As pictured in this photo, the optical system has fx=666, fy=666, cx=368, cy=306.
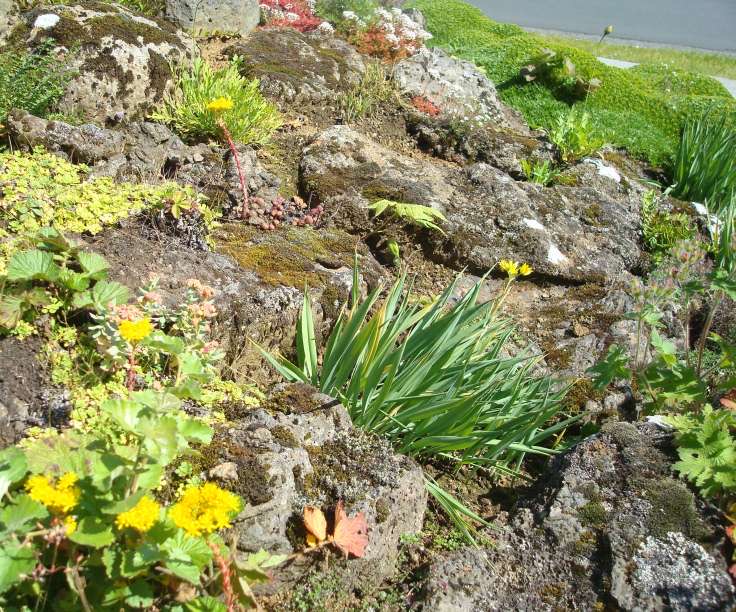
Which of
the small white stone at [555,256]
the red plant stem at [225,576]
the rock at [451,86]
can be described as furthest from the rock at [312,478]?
the rock at [451,86]

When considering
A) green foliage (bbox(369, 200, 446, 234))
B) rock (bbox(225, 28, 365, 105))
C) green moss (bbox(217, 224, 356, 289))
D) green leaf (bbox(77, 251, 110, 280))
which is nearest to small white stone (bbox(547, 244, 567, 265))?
green foliage (bbox(369, 200, 446, 234))

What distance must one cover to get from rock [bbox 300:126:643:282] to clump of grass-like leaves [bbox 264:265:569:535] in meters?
1.43

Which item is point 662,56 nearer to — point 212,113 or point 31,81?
point 212,113

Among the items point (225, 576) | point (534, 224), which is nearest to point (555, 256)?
point (534, 224)

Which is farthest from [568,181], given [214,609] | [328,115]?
[214,609]

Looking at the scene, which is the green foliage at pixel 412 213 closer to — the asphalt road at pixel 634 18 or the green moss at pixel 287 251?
the green moss at pixel 287 251

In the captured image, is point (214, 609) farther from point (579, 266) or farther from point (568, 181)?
point (568, 181)

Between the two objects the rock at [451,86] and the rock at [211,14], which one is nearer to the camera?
the rock at [211,14]

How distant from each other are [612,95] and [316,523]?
8205 millimetres

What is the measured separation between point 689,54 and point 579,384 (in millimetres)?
13573

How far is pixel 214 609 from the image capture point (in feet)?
6.44

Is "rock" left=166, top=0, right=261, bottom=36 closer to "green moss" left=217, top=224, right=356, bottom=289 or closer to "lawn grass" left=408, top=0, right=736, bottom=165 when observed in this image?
"lawn grass" left=408, top=0, right=736, bottom=165

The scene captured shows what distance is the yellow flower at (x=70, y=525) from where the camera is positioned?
1.80m

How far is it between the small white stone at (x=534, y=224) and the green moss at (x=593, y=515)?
2672 mm
